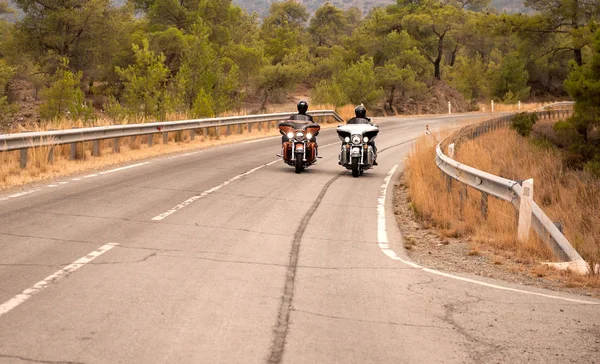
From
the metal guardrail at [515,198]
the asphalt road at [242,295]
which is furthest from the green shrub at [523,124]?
the asphalt road at [242,295]

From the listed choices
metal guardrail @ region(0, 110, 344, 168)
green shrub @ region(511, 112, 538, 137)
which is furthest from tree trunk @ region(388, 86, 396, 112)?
metal guardrail @ region(0, 110, 344, 168)

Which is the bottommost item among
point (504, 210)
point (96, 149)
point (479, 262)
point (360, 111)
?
point (479, 262)

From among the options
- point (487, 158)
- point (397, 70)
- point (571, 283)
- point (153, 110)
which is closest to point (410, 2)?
point (397, 70)

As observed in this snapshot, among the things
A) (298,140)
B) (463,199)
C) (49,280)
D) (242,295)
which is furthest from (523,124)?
(49,280)

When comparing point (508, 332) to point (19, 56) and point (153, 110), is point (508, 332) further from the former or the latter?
point (19, 56)

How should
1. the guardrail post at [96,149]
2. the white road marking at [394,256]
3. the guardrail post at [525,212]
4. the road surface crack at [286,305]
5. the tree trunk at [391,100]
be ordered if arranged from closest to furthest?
the road surface crack at [286,305], the white road marking at [394,256], the guardrail post at [525,212], the guardrail post at [96,149], the tree trunk at [391,100]

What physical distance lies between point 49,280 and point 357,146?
1107 cm

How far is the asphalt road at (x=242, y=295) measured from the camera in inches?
209

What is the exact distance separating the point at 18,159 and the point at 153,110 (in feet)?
42.8

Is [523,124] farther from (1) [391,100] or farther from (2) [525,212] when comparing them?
(1) [391,100]

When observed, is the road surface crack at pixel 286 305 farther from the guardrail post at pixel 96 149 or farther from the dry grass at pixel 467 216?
the guardrail post at pixel 96 149

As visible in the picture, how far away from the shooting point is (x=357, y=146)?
17141 mm

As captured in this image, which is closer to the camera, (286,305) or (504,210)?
(286,305)

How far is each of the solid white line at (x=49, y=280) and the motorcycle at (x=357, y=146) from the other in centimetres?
933
